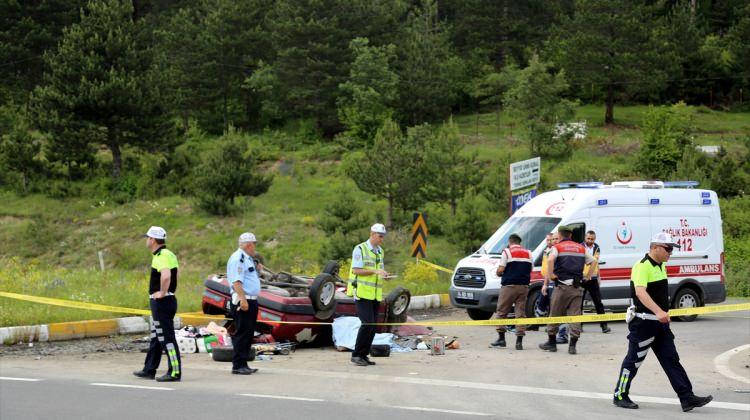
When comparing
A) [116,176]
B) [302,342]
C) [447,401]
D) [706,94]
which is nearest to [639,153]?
[706,94]

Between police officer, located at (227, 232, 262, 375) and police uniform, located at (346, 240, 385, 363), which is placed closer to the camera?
police officer, located at (227, 232, 262, 375)

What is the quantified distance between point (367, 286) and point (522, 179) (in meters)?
11.4

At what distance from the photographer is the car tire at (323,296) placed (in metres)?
13.6

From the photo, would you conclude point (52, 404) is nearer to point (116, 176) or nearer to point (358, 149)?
point (116, 176)

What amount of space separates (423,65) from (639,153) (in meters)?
19.6

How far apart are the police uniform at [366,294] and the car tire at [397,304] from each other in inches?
85.7

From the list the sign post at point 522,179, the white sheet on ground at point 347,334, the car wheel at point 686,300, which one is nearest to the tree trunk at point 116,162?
the sign post at point 522,179

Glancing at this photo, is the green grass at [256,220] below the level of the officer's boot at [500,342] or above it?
below

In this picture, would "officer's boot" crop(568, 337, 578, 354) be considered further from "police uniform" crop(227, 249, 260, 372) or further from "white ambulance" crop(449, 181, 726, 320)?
"police uniform" crop(227, 249, 260, 372)

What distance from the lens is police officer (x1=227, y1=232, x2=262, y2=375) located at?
442 inches

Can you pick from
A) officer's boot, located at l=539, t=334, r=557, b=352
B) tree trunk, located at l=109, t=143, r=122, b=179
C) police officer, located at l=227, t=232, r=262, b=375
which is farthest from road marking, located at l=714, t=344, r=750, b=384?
tree trunk, located at l=109, t=143, r=122, b=179

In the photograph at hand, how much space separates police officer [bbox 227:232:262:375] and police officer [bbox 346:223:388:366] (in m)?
1.54

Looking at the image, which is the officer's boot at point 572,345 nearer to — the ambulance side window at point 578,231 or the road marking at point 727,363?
the road marking at point 727,363

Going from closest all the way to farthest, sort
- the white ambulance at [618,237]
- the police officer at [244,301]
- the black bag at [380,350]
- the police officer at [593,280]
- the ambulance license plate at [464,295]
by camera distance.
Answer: the police officer at [244,301] < the black bag at [380,350] < the police officer at [593,280] < the ambulance license plate at [464,295] < the white ambulance at [618,237]
